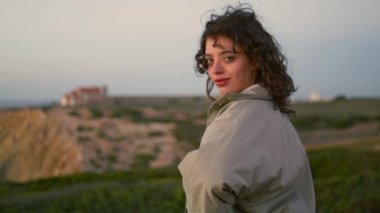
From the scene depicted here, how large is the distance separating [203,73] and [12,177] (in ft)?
176

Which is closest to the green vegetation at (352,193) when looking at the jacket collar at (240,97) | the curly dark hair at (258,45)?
the curly dark hair at (258,45)

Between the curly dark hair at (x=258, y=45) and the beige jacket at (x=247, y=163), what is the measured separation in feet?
0.31

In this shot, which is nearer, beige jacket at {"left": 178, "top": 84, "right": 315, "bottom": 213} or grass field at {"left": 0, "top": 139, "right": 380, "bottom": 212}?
beige jacket at {"left": 178, "top": 84, "right": 315, "bottom": 213}

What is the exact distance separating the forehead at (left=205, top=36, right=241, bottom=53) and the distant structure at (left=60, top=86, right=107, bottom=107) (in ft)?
267

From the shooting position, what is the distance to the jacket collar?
1.94 m

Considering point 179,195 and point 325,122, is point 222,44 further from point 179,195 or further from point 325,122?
point 325,122

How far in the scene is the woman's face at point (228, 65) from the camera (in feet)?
6.80

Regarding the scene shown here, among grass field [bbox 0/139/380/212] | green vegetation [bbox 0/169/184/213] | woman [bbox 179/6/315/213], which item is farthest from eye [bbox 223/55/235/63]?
green vegetation [bbox 0/169/184/213]

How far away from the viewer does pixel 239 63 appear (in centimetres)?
209

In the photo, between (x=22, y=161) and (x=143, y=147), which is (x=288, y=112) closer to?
(x=143, y=147)

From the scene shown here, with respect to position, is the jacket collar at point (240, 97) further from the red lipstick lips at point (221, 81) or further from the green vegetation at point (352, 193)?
the green vegetation at point (352, 193)

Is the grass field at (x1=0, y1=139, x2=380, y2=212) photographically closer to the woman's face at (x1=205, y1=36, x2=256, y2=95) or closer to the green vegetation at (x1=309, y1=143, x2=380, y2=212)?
the green vegetation at (x1=309, y1=143, x2=380, y2=212)

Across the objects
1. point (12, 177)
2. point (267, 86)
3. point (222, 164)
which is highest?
point (267, 86)

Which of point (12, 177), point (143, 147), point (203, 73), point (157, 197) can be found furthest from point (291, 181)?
point (12, 177)
